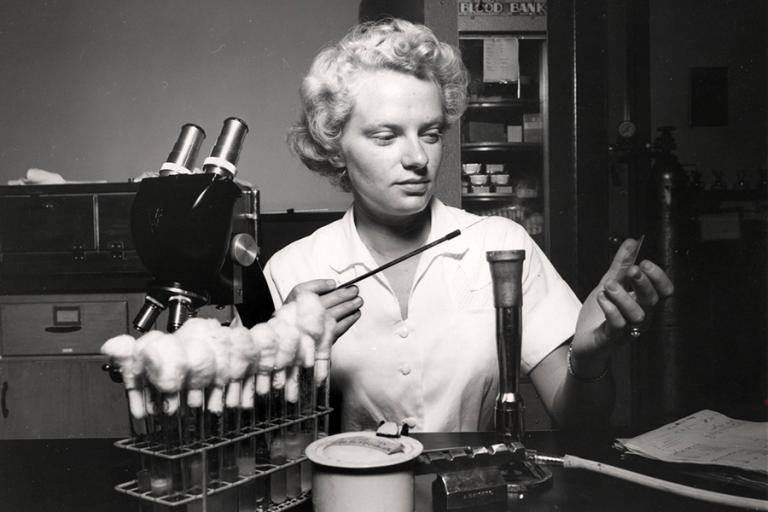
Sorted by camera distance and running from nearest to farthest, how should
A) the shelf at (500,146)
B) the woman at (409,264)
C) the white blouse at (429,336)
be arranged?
the woman at (409,264) → the white blouse at (429,336) → the shelf at (500,146)

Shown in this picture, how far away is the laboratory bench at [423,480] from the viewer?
847mm

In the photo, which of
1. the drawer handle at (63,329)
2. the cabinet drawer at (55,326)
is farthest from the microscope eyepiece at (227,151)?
the drawer handle at (63,329)

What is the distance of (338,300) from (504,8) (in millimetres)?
2633

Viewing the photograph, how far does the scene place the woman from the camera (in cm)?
140

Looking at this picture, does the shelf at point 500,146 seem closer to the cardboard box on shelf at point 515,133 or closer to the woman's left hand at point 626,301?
the cardboard box on shelf at point 515,133

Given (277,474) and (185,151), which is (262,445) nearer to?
(277,474)

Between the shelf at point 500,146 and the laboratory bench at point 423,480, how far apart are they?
2238 millimetres

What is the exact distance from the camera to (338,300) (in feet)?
3.22

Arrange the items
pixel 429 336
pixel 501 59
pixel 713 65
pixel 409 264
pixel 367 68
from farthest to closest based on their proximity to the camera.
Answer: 1. pixel 501 59
2. pixel 713 65
3. pixel 409 264
4. pixel 429 336
5. pixel 367 68

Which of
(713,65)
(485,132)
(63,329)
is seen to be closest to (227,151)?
(63,329)

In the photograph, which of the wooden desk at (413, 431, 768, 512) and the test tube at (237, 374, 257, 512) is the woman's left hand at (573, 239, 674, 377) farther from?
the test tube at (237, 374, 257, 512)

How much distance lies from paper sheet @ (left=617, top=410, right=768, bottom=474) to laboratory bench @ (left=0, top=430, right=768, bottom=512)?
4 cm

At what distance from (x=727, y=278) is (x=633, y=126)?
926mm

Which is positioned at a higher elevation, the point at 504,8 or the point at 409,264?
the point at 504,8
